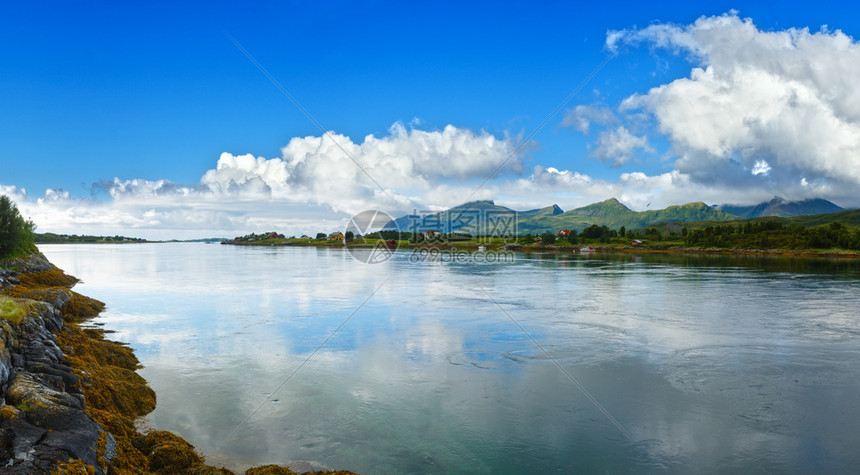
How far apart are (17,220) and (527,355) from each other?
39386mm

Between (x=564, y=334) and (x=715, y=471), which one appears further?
(x=564, y=334)

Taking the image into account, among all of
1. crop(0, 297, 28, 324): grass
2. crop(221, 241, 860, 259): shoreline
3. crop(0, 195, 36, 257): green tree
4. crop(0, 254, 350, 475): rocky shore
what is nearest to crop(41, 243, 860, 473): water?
crop(0, 254, 350, 475): rocky shore

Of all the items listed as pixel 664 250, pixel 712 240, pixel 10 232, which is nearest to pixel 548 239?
pixel 664 250

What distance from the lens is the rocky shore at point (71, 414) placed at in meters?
6.94

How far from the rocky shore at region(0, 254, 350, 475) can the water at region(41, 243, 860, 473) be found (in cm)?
89

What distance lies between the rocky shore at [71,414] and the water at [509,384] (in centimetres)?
89

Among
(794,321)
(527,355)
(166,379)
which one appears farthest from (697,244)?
(166,379)

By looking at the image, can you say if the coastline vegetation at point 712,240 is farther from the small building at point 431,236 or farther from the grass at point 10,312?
the grass at point 10,312

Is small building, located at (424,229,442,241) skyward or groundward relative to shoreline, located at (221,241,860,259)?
skyward

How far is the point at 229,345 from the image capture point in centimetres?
1955

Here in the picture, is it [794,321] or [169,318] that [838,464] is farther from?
[169,318]

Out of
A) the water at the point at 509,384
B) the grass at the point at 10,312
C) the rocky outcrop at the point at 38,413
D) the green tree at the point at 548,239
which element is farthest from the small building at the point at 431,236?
the rocky outcrop at the point at 38,413

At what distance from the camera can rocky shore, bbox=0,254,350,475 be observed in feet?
22.8

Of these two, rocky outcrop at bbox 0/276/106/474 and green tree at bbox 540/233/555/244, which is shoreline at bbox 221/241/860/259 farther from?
rocky outcrop at bbox 0/276/106/474
